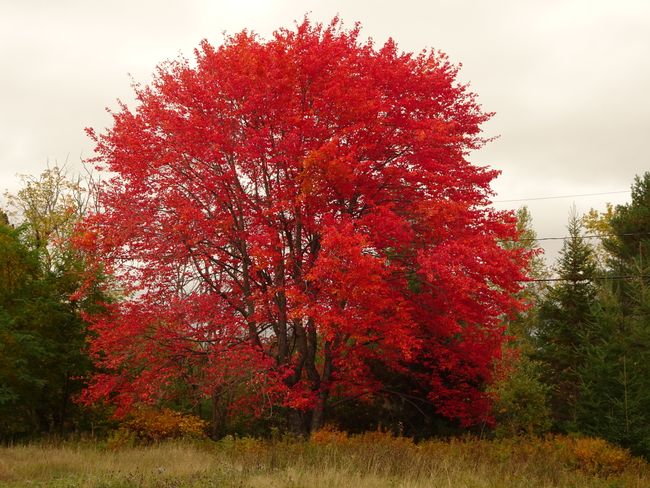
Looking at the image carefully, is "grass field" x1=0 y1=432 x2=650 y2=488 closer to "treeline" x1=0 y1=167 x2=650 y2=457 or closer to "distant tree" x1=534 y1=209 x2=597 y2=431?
"treeline" x1=0 y1=167 x2=650 y2=457

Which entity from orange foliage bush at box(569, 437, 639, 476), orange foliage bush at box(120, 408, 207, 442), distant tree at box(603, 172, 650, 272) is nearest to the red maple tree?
orange foliage bush at box(120, 408, 207, 442)

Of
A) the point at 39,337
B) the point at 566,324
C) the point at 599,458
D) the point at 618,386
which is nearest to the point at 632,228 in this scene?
the point at 566,324

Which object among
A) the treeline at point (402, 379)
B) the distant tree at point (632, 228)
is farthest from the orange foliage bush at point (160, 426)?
the distant tree at point (632, 228)

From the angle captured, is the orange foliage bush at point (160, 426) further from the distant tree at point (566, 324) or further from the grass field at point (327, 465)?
the distant tree at point (566, 324)

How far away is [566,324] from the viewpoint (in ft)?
95.0

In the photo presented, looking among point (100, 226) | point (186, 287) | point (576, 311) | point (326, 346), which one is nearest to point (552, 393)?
point (576, 311)

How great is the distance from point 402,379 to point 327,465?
12.2m

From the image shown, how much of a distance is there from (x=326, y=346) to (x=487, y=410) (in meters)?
6.88

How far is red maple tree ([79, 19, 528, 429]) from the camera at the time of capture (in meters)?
17.2

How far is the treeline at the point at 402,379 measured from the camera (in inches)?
846

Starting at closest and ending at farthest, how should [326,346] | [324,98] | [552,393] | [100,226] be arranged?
1. [324,98]
2. [100,226]
3. [326,346]
4. [552,393]

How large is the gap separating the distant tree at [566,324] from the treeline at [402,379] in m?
0.05

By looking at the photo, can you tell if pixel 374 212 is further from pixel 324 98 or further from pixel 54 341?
pixel 54 341

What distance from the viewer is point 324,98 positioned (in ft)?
56.8
